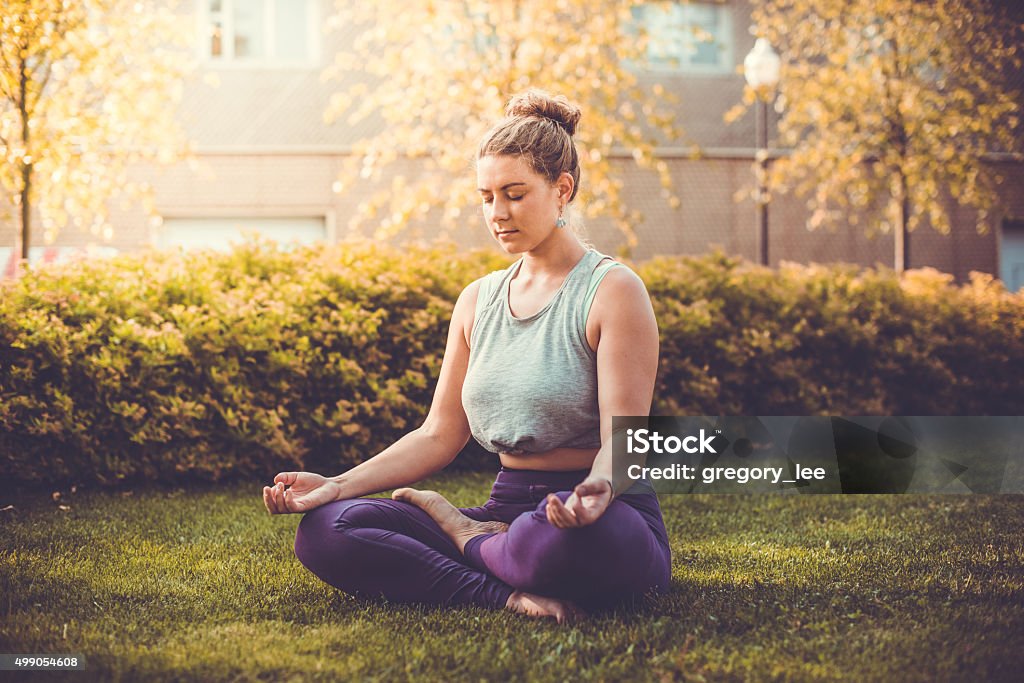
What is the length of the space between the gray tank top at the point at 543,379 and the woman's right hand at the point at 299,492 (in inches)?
19.2

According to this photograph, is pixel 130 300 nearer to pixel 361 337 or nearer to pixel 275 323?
pixel 275 323

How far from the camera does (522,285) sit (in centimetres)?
325

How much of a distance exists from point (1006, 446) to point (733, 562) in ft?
11.7

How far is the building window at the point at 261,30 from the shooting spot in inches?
595

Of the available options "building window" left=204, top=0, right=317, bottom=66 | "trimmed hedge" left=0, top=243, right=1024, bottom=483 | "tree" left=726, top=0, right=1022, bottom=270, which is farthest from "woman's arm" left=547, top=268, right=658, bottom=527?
"building window" left=204, top=0, right=317, bottom=66

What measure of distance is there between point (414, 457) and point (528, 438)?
453 mm

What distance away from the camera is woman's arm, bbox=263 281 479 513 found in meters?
Answer: 3.04

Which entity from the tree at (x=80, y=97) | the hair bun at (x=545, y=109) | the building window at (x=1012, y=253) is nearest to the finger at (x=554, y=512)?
the hair bun at (x=545, y=109)

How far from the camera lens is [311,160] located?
594 inches

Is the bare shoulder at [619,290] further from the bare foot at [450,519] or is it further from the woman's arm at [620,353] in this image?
the bare foot at [450,519]

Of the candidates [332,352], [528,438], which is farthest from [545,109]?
[332,352]

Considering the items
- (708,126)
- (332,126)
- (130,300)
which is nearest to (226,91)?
(332,126)

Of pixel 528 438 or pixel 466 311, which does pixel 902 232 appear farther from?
pixel 528 438

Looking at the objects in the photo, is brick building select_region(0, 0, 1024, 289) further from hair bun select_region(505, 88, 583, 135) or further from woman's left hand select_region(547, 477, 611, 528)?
woman's left hand select_region(547, 477, 611, 528)
